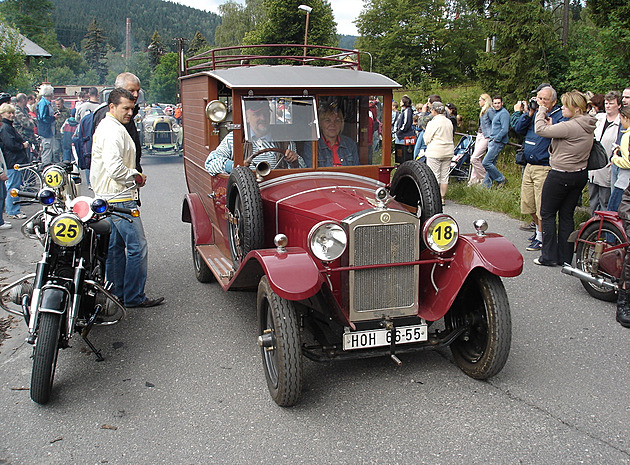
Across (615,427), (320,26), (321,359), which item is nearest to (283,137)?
(321,359)

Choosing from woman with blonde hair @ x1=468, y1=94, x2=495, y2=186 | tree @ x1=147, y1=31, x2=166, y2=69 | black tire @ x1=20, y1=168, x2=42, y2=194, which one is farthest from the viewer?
tree @ x1=147, y1=31, x2=166, y2=69

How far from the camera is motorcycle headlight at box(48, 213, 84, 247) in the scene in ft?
12.3

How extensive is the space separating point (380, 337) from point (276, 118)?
2.09 m

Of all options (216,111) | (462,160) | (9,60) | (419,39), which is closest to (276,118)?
(216,111)

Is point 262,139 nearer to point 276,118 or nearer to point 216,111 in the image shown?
point 276,118

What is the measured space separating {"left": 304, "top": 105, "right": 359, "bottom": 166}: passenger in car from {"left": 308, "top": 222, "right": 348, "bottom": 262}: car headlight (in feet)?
4.60

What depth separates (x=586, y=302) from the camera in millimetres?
5336

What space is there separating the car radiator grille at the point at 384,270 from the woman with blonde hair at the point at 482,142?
7.65 metres

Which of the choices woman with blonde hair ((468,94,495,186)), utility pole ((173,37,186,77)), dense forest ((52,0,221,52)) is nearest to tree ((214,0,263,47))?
woman with blonde hair ((468,94,495,186))

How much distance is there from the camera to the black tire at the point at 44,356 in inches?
136

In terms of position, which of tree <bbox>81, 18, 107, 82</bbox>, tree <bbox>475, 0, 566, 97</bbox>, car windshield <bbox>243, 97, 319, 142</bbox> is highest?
tree <bbox>81, 18, 107, 82</bbox>

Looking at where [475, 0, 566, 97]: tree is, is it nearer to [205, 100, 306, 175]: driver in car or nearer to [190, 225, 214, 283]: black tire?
[190, 225, 214, 283]: black tire

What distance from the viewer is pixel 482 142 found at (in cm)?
1091

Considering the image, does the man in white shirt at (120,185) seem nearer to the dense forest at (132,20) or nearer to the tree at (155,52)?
the tree at (155,52)
